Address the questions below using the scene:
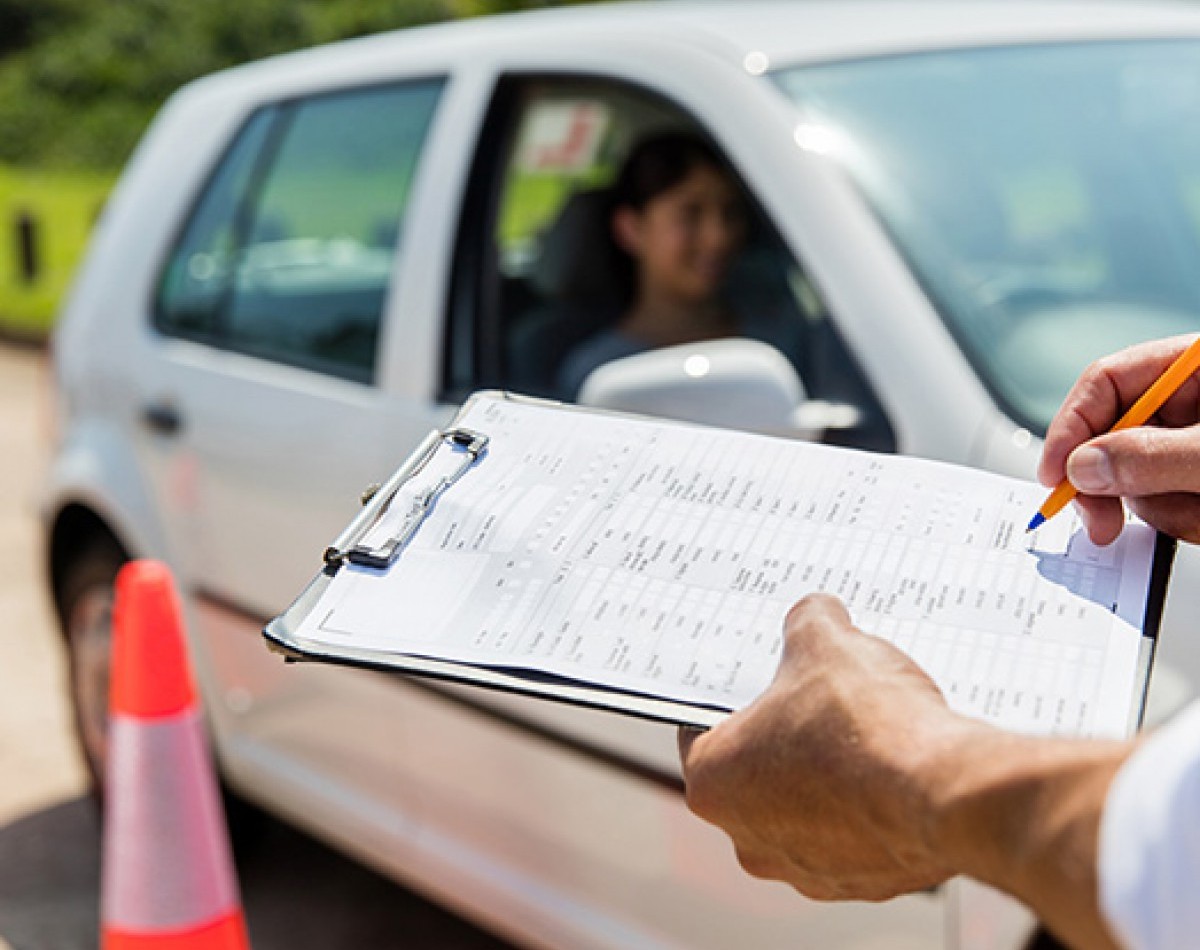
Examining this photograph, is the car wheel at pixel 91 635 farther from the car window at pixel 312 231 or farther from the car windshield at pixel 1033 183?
the car windshield at pixel 1033 183

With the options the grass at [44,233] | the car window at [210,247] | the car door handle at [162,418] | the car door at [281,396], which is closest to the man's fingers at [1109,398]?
the car door at [281,396]

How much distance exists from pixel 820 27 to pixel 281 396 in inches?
42.9

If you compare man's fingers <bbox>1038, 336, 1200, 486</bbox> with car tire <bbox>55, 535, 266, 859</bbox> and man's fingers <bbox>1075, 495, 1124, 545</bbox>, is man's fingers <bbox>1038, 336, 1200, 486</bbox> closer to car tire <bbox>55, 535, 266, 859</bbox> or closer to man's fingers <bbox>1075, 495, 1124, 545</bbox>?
man's fingers <bbox>1075, 495, 1124, 545</bbox>

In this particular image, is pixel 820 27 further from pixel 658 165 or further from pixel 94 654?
pixel 94 654

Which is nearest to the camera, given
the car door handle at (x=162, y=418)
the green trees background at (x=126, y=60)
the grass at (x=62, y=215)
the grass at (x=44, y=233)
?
the car door handle at (x=162, y=418)

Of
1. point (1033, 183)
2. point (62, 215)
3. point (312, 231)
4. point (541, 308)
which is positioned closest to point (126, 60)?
point (62, 215)

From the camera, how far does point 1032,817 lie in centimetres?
85

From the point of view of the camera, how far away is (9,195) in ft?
65.9

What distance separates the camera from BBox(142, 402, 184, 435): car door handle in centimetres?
321

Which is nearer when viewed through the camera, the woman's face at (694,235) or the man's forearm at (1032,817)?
the man's forearm at (1032,817)

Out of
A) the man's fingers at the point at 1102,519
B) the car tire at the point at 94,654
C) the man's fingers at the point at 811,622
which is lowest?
the car tire at the point at 94,654

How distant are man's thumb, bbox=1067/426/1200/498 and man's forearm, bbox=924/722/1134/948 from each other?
0.39 metres

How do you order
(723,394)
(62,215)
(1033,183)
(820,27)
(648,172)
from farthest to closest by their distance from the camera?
(62,215) < (648,172) < (820,27) < (1033,183) < (723,394)

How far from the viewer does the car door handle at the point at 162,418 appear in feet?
10.5
